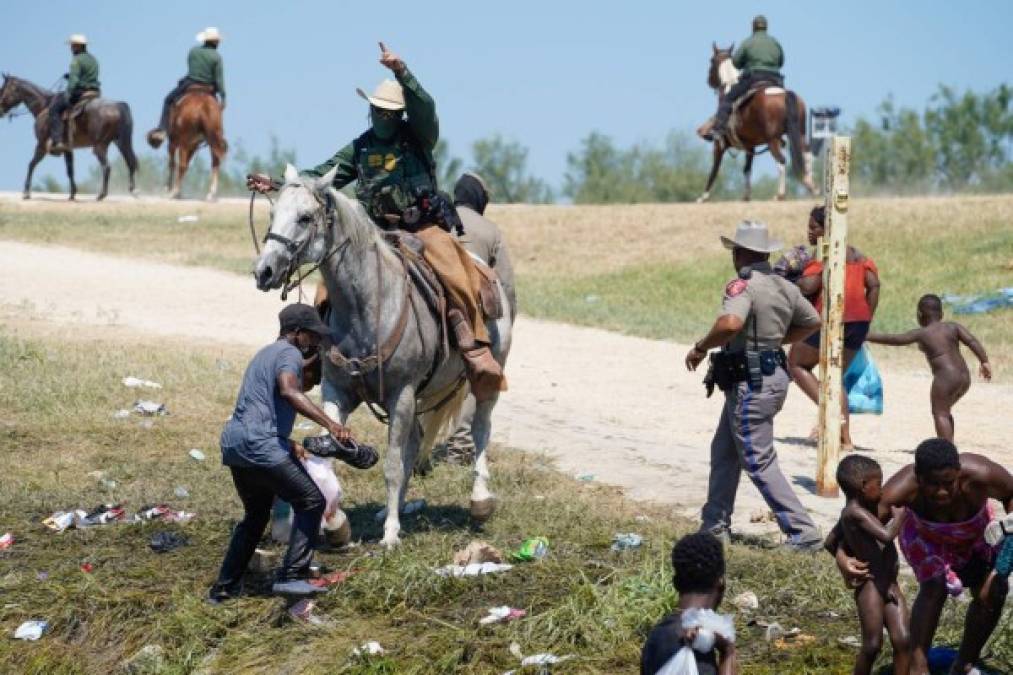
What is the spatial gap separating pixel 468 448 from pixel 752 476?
3415 mm

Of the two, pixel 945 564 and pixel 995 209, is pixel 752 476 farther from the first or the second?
pixel 995 209

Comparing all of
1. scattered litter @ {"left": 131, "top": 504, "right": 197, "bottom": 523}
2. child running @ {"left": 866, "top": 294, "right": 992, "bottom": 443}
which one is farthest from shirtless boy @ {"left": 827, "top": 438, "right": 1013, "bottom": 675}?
child running @ {"left": 866, "top": 294, "right": 992, "bottom": 443}

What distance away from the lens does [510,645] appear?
755cm

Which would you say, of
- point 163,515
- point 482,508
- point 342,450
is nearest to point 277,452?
point 342,450

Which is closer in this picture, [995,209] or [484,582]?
[484,582]

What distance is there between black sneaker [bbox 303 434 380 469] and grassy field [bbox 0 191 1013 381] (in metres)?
12.0

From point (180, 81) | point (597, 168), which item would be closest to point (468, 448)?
point (180, 81)

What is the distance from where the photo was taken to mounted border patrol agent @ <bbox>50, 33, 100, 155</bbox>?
31812mm

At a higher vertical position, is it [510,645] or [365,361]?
[365,361]

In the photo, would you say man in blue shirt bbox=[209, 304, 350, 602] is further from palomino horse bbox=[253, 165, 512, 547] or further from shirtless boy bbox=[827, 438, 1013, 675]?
shirtless boy bbox=[827, 438, 1013, 675]

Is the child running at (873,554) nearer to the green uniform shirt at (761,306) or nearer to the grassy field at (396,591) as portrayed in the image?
the grassy field at (396,591)

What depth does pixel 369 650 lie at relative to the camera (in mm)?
7609

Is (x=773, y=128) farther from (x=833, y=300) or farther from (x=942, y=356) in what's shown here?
(x=833, y=300)

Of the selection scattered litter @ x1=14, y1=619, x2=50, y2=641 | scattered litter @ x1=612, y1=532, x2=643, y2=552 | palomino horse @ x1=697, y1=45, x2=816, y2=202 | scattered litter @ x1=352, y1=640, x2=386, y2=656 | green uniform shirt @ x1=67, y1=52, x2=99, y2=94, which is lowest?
scattered litter @ x1=14, y1=619, x2=50, y2=641
